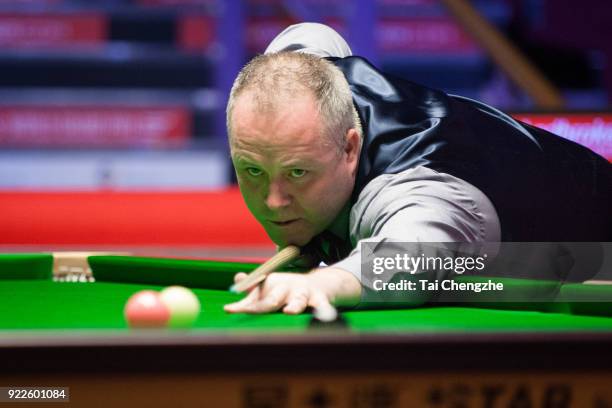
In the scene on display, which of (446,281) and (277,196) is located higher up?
(277,196)

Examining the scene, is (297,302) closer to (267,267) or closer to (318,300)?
(318,300)

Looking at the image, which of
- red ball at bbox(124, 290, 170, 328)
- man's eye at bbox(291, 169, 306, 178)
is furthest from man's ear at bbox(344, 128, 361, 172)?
red ball at bbox(124, 290, 170, 328)

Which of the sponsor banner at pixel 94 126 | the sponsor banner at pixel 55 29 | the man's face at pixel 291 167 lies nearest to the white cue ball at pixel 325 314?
the man's face at pixel 291 167

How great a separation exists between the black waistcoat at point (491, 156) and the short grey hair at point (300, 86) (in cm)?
14

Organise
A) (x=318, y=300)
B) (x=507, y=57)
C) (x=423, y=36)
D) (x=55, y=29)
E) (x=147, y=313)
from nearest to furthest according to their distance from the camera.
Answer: (x=147, y=313) → (x=318, y=300) → (x=507, y=57) → (x=55, y=29) → (x=423, y=36)

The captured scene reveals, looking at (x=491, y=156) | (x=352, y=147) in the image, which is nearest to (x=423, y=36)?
(x=491, y=156)

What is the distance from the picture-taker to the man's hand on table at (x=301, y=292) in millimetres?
1725

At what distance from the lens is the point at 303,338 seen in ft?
4.09

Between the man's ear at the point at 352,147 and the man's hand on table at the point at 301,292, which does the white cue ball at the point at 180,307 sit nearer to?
the man's hand on table at the point at 301,292

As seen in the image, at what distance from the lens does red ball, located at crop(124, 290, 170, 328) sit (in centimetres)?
149

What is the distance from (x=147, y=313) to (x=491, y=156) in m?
1.25

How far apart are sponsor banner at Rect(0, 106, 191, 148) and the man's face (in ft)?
24.1

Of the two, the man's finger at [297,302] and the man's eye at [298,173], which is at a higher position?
the man's eye at [298,173]

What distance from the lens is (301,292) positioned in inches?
68.7
